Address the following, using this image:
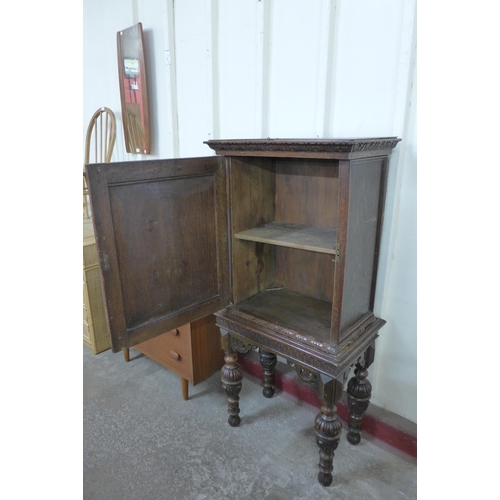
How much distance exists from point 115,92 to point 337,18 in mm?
1783

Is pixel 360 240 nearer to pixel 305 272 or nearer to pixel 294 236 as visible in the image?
pixel 294 236

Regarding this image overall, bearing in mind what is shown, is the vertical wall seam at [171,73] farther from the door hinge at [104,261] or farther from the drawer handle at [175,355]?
the door hinge at [104,261]

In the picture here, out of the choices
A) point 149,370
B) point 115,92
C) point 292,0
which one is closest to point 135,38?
point 115,92

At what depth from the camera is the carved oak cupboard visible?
114cm

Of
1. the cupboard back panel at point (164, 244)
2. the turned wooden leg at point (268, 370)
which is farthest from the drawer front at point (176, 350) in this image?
the cupboard back panel at point (164, 244)

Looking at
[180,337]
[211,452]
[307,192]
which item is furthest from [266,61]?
[211,452]

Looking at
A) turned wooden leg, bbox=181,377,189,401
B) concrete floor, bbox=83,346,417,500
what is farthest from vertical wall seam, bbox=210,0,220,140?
concrete floor, bbox=83,346,417,500

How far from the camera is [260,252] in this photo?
1.68m

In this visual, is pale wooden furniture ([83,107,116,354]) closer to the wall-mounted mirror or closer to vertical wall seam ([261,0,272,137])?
the wall-mounted mirror

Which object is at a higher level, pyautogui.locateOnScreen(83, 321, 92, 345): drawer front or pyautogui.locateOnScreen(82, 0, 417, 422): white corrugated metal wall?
pyautogui.locateOnScreen(82, 0, 417, 422): white corrugated metal wall

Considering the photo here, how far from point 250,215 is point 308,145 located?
50cm

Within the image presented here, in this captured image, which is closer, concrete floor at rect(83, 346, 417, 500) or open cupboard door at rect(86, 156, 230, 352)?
open cupboard door at rect(86, 156, 230, 352)

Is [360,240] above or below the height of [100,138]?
below

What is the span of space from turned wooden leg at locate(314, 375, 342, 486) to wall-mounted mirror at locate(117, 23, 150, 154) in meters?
1.80
